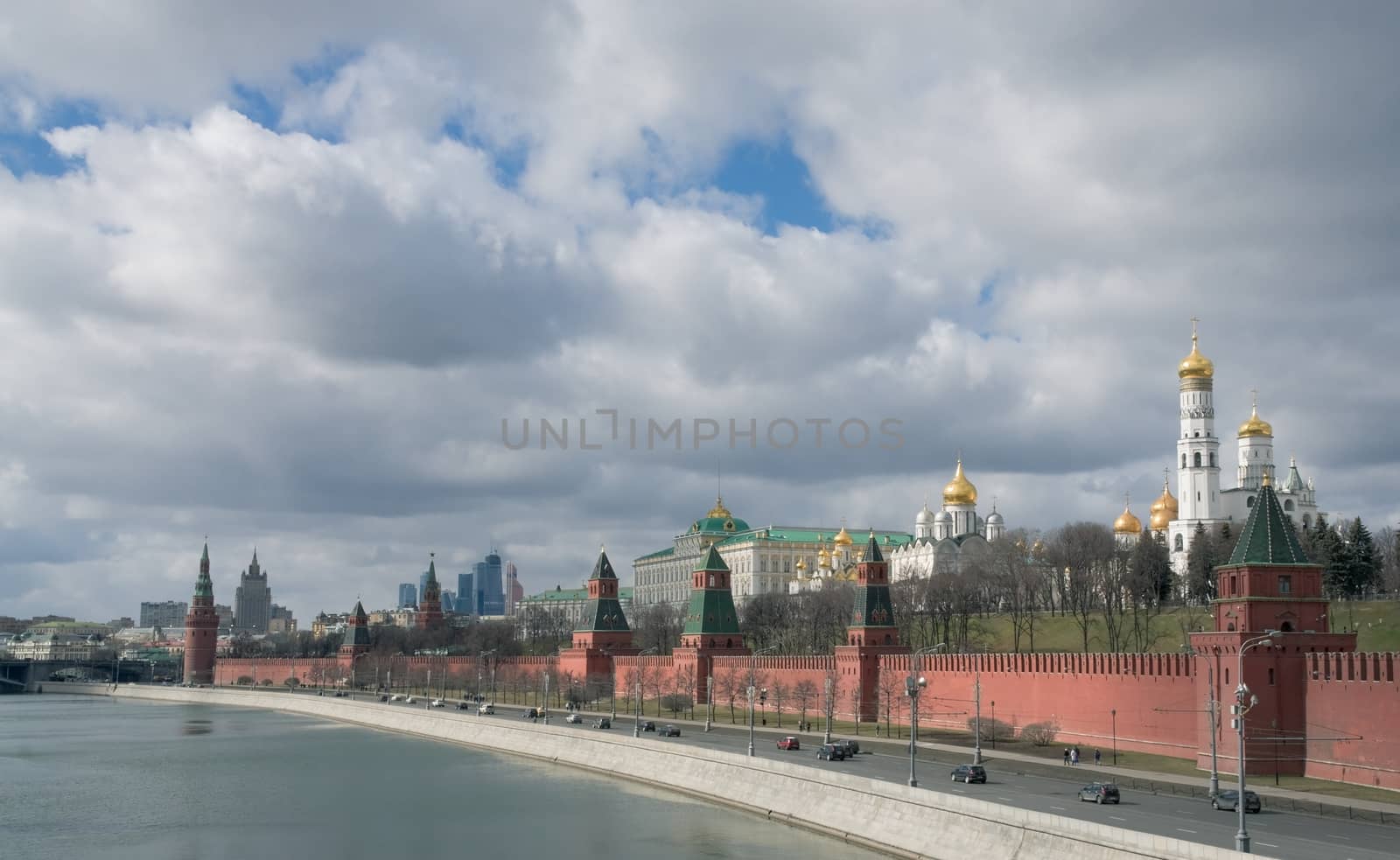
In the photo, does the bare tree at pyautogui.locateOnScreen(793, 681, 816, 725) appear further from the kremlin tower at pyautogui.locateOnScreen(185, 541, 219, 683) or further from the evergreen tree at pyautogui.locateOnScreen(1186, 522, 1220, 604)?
the kremlin tower at pyautogui.locateOnScreen(185, 541, 219, 683)

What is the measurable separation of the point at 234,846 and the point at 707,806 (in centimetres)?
1449

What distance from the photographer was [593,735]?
56.7 meters

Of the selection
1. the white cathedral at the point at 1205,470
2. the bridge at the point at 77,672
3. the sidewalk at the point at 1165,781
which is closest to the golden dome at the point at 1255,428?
the white cathedral at the point at 1205,470

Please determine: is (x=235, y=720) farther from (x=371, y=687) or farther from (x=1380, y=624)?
(x=1380, y=624)

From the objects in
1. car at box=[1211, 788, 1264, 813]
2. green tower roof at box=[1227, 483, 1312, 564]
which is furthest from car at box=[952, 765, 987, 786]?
green tower roof at box=[1227, 483, 1312, 564]

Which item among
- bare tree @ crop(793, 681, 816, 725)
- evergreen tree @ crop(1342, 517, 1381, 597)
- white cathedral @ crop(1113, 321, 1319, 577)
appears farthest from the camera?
white cathedral @ crop(1113, 321, 1319, 577)

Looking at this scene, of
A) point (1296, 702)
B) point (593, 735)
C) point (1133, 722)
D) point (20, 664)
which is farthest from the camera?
point (20, 664)

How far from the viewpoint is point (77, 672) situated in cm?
17188

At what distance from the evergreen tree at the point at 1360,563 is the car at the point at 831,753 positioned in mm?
41600

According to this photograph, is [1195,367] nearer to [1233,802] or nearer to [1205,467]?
[1205,467]

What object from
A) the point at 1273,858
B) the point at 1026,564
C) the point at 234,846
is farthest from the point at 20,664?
the point at 1273,858

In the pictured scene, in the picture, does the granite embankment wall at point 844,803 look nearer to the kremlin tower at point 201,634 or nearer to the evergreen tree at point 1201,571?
the evergreen tree at point 1201,571

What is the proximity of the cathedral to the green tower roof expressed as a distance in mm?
63770

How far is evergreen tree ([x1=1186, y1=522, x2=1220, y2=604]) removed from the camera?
80781 millimetres
